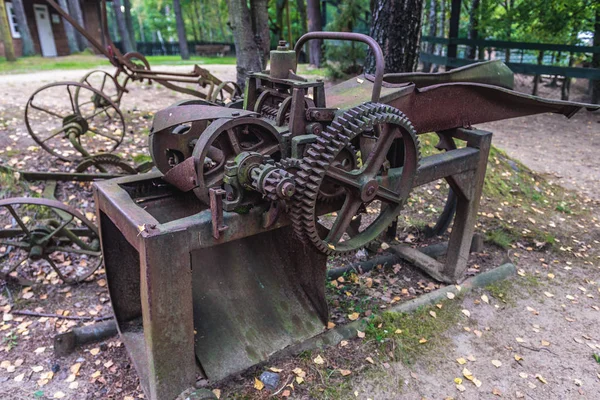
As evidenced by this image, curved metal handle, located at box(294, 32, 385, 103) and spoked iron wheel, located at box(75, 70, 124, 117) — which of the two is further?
spoked iron wheel, located at box(75, 70, 124, 117)

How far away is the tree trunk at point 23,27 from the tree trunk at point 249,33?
15.1 meters

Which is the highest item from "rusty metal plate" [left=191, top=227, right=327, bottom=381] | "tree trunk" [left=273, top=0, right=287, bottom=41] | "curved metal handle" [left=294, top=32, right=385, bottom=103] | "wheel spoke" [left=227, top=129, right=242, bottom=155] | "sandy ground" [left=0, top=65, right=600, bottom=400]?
"tree trunk" [left=273, top=0, right=287, bottom=41]

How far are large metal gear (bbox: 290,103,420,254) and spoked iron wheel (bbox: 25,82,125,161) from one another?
3.80m

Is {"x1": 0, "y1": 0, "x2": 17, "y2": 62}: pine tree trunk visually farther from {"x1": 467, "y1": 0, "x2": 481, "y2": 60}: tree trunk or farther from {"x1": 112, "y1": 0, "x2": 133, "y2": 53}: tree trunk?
{"x1": 467, "y1": 0, "x2": 481, "y2": 60}: tree trunk

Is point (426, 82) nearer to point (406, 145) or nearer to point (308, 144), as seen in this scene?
point (406, 145)

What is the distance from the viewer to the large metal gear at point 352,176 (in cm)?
249

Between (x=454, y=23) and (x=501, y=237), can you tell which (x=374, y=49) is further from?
(x=454, y=23)

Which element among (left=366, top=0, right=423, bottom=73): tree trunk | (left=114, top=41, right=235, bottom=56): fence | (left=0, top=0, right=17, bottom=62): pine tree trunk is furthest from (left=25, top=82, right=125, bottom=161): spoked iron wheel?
(left=114, top=41, right=235, bottom=56): fence

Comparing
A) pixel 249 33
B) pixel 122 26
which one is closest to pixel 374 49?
pixel 249 33

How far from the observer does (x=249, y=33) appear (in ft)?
22.5

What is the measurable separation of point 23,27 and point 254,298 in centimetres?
1986

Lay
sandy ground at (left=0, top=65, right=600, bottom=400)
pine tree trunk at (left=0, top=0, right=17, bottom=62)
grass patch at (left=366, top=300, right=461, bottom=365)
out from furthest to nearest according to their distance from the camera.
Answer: pine tree trunk at (left=0, top=0, right=17, bottom=62) → grass patch at (left=366, top=300, right=461, bottom=365) → sandy ground at (left=0, top=65, right=600, bottom=400)

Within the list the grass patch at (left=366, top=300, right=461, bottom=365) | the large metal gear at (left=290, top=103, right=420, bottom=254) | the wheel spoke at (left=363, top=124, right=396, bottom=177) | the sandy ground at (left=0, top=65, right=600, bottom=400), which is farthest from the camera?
the grass patch at (left=366, top=300, right=461, bottom=365)

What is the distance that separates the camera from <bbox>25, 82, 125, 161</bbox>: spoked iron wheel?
5742mm
